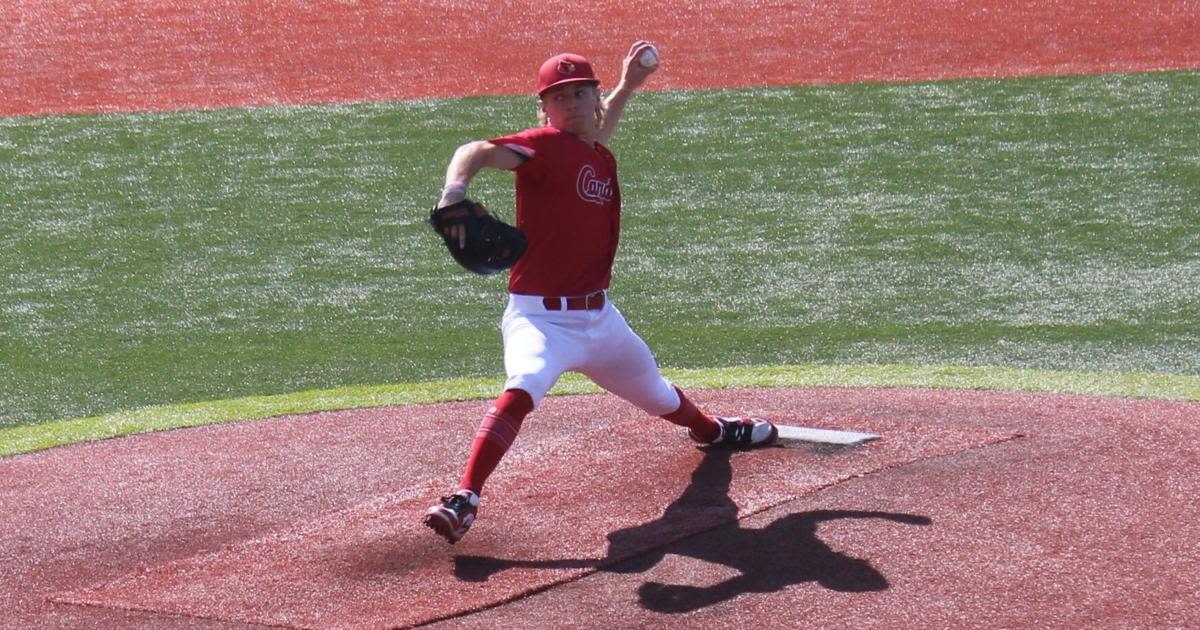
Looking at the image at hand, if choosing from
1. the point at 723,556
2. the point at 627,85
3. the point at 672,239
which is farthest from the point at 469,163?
the point at 672,239

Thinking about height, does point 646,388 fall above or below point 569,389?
above

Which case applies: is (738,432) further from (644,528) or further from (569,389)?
(569,389)

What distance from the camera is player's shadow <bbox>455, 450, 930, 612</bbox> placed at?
4098 mm

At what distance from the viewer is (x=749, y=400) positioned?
6.48 m

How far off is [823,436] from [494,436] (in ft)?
4.78

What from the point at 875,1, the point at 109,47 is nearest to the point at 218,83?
the point at 109,47

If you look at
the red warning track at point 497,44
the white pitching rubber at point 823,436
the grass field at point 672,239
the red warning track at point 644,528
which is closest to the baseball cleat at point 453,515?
the red warning track at point 644,528

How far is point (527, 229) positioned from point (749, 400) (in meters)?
2.02

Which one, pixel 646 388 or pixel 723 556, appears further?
pixel 646 388

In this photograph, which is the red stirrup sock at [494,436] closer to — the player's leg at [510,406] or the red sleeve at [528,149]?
the player's leg at [510,406]

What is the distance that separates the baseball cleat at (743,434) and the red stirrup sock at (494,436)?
105 cm

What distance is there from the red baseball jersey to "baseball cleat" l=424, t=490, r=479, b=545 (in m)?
0.76

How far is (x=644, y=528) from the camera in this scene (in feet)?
15.1

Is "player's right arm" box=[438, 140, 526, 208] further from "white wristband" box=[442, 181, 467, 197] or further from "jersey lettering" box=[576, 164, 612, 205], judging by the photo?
"jersey lettering" box=[576, 164, 612, 205]
